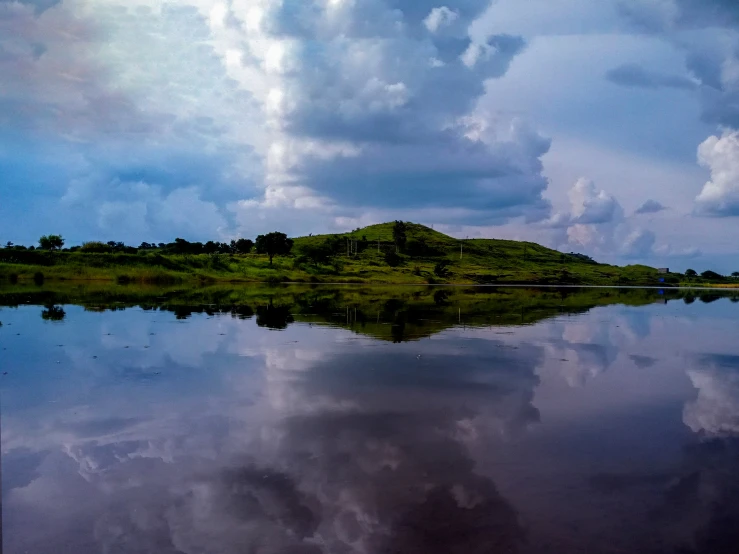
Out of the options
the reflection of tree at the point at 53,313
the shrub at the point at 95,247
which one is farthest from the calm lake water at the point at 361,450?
the shrub at the point at 95,247

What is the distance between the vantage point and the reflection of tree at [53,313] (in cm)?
4858

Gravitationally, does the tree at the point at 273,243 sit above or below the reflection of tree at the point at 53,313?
above

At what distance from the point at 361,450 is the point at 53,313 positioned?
1881 inches

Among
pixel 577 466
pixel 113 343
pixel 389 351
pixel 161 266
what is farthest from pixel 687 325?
pixel 161 266

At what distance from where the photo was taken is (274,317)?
55469 millimetres

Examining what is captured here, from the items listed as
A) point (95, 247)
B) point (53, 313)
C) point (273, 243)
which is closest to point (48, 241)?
point (95, 247)

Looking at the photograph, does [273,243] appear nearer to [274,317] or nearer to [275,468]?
[274,317]

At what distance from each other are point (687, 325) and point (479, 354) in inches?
1426

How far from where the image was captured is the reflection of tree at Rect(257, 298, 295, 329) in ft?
160

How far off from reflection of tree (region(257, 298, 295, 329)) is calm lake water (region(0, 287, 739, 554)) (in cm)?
1345

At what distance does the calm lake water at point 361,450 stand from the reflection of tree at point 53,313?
47.4 ft

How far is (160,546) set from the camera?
1083 cm

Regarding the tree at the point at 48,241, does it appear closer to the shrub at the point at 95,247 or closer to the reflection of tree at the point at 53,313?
the shrub at the point at 95,247

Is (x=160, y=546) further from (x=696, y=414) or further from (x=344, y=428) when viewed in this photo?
(x=696, y=414)
